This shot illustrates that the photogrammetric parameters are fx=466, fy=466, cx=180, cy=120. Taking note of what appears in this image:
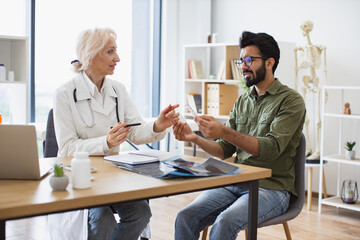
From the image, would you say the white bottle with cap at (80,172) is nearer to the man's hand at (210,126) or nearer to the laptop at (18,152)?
the laptop at (18,152)

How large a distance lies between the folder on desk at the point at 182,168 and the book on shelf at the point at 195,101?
10.7 ft

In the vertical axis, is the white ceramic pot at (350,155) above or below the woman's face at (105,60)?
below

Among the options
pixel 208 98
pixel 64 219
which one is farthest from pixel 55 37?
pixel 64 219

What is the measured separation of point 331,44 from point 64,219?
3452 mm

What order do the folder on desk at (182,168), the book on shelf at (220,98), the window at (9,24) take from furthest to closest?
1. the book on shelf at (220,98)
2. the window at (9,24)
3. the folder on desk at (182,168)

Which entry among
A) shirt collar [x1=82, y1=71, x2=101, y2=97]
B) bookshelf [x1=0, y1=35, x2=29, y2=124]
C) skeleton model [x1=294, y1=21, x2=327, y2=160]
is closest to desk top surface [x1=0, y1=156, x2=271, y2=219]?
shirt collar [x1=82, y1=71, x2=101, y2=97]

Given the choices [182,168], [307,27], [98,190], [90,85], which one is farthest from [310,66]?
[98,190]

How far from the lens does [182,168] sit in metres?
1.77

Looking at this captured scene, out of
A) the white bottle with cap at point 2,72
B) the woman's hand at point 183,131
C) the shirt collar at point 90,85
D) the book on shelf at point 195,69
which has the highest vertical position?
the book on shelf at point 195,69

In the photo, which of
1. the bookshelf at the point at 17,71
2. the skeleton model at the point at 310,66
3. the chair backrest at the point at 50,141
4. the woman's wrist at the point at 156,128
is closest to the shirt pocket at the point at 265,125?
the woman's wrist at the point at 156,128

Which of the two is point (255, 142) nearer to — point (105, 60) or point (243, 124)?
point (243, 124)

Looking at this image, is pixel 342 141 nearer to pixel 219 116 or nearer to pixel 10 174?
pixel 219 116

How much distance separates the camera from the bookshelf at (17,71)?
396 centimetres

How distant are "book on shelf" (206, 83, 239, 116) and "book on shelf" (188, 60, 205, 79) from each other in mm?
259
